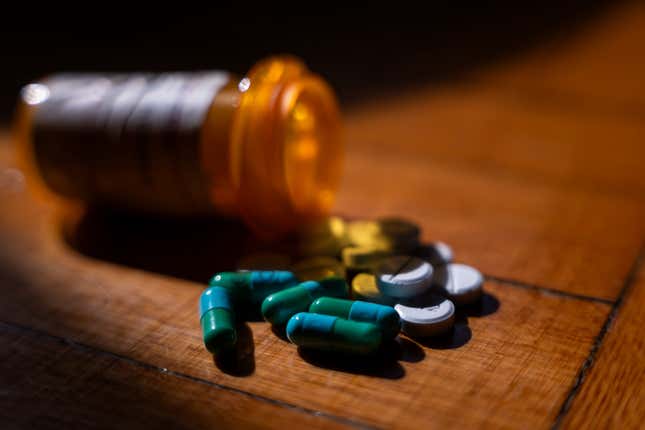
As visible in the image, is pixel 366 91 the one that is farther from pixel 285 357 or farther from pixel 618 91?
pixel 285 357

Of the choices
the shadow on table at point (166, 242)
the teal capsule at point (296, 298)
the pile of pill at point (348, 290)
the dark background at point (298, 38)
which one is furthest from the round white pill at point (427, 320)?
the dark background at point (298, 38)

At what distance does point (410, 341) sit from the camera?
1.04m

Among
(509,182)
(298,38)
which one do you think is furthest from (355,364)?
(298,38)

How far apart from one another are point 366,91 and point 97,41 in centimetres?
106

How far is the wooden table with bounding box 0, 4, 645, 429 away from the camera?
0.91 metres

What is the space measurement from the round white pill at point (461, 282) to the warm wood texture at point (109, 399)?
12.4 inches

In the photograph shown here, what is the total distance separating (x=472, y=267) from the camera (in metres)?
1.24

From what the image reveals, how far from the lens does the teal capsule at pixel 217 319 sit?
99 cm

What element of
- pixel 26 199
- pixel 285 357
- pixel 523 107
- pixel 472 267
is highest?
pixel 523 107

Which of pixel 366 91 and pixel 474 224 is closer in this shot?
pixel 474 224

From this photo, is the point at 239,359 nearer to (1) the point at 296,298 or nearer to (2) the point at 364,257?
(1) the point at 296,298

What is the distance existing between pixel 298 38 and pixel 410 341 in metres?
1.75

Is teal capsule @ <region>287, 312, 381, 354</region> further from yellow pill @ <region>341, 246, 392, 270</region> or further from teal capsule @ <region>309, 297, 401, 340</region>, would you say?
yellow pill @ <region>341, 246, 392, 270</region>

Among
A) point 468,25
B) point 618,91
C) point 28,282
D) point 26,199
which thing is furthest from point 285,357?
point 468,25
